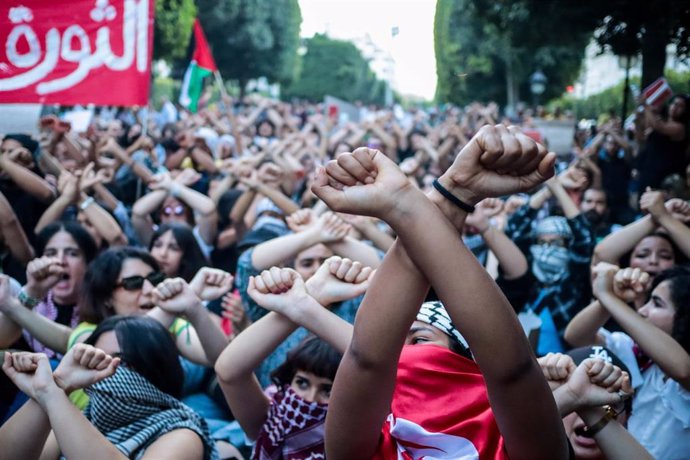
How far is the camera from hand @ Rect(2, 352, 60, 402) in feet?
7.76

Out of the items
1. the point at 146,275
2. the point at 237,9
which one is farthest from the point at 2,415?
the point at 237,9

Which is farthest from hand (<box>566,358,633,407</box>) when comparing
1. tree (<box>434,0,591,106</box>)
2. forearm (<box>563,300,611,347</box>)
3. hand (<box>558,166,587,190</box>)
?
tree (<box>434,0,591,106</box>)

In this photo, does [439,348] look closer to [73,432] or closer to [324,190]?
[324,190]

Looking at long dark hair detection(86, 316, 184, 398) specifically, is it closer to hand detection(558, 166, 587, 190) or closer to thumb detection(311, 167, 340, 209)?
thumb detection(311, 167, 340, 209)

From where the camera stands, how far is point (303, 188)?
29.5 ft

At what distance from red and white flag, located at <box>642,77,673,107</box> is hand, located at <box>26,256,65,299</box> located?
685 cm

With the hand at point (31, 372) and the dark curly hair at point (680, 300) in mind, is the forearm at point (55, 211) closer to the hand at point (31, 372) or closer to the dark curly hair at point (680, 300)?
the hand at point (31, 372)

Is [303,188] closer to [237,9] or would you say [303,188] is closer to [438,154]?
[438,154]

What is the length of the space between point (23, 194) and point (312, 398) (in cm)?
373

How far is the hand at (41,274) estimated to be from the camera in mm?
3486

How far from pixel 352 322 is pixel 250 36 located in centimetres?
3371

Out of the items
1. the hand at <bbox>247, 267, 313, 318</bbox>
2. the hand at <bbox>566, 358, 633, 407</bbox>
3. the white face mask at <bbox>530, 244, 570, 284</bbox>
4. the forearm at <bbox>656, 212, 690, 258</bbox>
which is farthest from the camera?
the white face mask at <bbox>530, 244, 570, 284</bbox>

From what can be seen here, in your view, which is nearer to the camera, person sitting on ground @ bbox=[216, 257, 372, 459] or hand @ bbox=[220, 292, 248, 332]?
person sitting on ground @ bbox=[216, 257, 372, 459]

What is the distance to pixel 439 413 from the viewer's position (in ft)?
6.24
